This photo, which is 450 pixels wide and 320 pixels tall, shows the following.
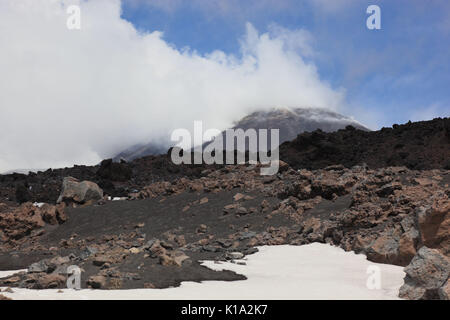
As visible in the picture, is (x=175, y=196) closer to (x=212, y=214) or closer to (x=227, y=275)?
(x=212, y=214)

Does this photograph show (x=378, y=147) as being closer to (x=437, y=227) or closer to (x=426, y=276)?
(x=437, y=227)

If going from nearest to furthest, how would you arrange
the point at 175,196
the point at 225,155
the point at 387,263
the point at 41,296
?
the point at 41,296 → the point at 387,263 → the point at 175,196 → the point at 225,155

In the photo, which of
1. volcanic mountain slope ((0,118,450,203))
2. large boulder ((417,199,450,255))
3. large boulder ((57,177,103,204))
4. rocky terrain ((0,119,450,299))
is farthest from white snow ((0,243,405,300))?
volcanic mountain slope ((0,118,450,203))

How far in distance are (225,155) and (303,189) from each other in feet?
72.0

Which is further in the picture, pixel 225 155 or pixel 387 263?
pixel 225 155

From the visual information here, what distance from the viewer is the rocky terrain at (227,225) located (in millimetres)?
7754

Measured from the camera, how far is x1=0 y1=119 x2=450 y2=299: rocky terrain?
775 cm

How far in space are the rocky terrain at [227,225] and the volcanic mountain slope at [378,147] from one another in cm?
81

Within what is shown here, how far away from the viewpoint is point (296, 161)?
32.4m

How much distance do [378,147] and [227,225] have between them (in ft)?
70.1

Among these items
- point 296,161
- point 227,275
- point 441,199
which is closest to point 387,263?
point 441,199
